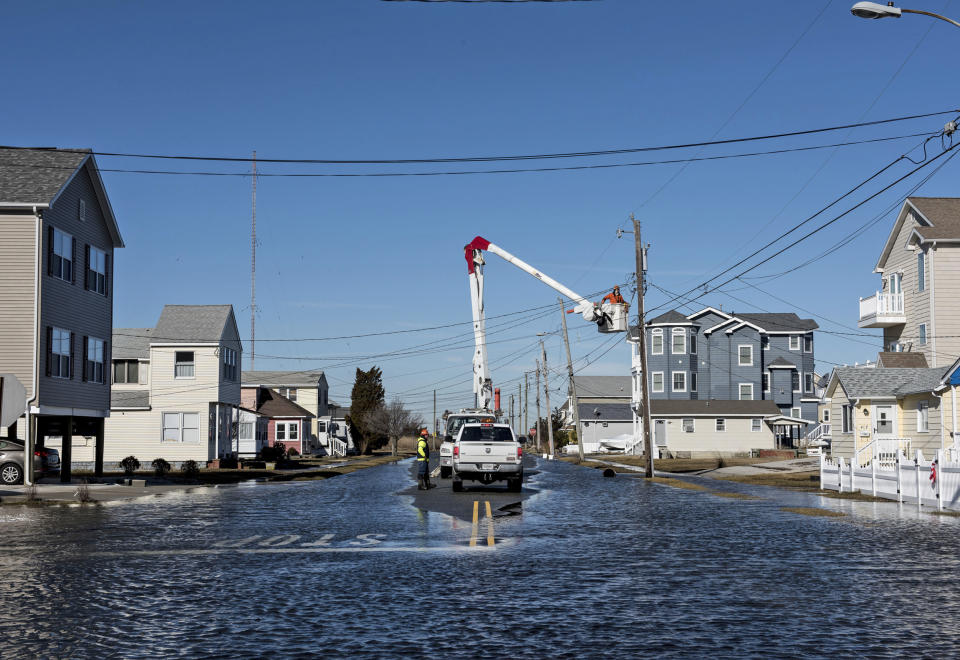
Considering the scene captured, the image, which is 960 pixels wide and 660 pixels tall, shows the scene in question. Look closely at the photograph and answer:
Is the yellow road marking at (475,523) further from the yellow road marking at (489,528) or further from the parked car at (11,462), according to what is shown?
the parked car at (11,462)

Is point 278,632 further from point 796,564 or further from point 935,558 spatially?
point 935,558

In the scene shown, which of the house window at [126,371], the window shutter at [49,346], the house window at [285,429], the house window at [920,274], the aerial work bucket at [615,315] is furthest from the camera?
the house window at [285,429]

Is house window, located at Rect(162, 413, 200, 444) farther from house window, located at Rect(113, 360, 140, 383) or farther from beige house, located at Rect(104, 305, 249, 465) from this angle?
house window, located at Rect(113, 360, 140, 383)

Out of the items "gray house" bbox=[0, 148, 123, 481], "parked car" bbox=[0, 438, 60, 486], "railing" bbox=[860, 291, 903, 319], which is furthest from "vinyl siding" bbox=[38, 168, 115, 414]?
"railing" bbox=[860, 291, 903, 319]

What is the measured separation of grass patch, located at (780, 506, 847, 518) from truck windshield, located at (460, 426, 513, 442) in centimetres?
951

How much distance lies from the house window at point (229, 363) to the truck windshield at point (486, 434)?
3383cm

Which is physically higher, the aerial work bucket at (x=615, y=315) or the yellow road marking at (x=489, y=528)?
the aerial work bucket at (x=615, y=315)

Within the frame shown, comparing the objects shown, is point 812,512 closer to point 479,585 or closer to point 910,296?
point 479,585

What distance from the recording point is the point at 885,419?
1829 inches

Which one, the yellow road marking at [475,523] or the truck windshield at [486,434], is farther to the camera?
the truck windshield at [486,434]

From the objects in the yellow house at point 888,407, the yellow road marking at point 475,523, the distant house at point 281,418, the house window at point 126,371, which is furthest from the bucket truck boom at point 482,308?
the distant house at point 281,418

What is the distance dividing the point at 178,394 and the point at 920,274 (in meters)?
40.8

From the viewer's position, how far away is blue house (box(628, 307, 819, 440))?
286 feet

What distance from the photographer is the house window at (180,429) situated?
60.5 metres
